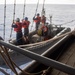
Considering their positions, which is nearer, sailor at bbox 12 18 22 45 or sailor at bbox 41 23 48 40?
sailor at bbox 12 18 22 45

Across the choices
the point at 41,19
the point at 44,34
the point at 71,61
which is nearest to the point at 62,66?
the point at 71,61

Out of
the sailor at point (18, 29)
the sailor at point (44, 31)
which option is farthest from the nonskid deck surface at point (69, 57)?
the sailor at point (44, 31)

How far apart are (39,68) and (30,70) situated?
20 cm

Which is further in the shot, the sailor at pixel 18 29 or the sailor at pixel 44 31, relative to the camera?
the sailor at pixel 44 31

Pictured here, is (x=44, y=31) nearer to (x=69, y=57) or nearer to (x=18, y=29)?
(x=18, y=29)

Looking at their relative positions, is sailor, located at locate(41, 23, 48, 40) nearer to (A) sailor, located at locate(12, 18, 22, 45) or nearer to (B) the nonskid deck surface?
(A) sailor, located at locate(12, 18, 22, 45)

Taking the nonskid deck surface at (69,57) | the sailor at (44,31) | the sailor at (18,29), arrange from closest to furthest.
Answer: the nonskid deck surface at (69,57), the sailor at (18,29), the sailor at (44,31)

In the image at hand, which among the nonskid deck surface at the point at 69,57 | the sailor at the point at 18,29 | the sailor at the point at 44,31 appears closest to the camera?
the nonskid deck surface at the point at 69,57

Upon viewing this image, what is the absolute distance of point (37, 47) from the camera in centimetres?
719

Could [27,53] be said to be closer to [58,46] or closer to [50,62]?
[50,62]

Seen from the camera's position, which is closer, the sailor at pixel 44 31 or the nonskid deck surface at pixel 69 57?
the nonskid deck surface at pixel 69 57

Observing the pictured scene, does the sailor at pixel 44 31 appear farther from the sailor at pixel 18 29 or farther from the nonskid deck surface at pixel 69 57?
the nonskid deck surface at pixel 69 57

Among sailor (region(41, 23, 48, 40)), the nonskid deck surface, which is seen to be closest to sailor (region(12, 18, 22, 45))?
sailor (region(41, 23, 48, 40))

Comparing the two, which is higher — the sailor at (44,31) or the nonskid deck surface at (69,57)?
the nonskid deck surface at (69,57)
